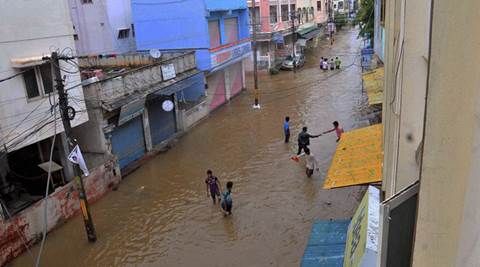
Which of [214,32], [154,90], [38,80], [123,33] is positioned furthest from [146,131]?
[123,33]

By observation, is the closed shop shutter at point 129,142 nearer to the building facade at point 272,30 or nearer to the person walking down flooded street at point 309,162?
the person walking down flooded street at point 309,162

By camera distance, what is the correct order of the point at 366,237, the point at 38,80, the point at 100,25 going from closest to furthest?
the point at 366,237
the point at 38,80
the point at 100,25

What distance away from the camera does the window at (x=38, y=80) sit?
1342 centimetres

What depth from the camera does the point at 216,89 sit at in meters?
28.5

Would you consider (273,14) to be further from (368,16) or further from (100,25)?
(100,25)

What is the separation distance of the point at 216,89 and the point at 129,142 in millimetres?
10413

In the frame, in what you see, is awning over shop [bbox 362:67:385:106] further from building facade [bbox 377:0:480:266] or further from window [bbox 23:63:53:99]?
building facade [bbox 377:0:480:266]

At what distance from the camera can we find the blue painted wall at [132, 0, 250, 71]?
79.8ft

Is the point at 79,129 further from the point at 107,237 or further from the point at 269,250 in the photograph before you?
the point at 269,250

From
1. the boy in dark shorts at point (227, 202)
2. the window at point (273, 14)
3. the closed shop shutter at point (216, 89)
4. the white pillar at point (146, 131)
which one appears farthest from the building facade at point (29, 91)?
the window at point (273, 14)

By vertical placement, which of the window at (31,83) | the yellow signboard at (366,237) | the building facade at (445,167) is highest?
the building facade at (445,167)

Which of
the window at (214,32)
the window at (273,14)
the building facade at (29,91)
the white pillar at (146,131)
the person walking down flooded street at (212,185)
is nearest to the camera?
the building facade at (29,91)

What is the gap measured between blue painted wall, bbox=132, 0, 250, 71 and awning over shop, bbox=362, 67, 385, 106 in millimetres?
8866

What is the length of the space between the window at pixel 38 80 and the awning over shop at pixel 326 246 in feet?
31.0
